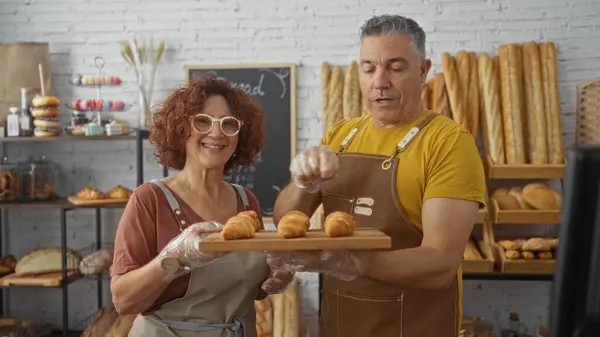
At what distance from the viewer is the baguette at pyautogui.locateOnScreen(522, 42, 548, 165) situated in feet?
11.7

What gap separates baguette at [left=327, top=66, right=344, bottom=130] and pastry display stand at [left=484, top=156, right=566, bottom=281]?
3.32 feet

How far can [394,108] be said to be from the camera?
182 cm

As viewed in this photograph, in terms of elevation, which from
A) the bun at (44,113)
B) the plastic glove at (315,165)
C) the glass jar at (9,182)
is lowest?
the glass jar at (9,182)

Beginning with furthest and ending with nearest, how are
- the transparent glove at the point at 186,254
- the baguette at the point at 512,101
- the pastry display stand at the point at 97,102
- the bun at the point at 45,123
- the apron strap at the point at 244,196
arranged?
the pastry display stand at the point at 97,102
the bun at the point at 45,123
the baguette at the point at 512,101
the apron strap at the point at 244,196
the transparent glove at the point at 186,254

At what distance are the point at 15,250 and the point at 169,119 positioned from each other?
294 centimetres

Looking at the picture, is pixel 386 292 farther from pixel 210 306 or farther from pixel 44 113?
pixel 44 113

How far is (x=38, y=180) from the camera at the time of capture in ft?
12.8

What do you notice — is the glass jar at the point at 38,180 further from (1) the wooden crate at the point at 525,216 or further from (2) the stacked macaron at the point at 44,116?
(1) the wooden crate at the point at 525,216

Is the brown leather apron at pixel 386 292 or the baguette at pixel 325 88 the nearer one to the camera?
the brown leather apron at pixel 386 292

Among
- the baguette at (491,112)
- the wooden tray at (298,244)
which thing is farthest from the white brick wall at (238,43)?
the wooden tray at (298,244)

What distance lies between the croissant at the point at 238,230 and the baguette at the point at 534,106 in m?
2.56

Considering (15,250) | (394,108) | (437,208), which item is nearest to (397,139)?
(394,108)

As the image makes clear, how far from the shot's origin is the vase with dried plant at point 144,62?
3.96 meters

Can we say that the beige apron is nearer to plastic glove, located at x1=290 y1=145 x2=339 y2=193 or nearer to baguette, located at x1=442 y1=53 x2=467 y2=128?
plastic glove, located at x1=290 y1=145 x2=339 y2=193
